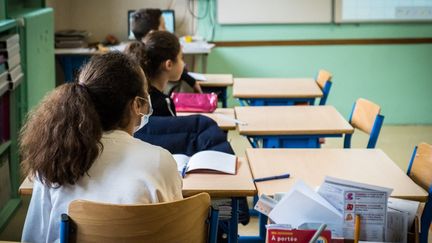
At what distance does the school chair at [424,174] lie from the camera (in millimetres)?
2250

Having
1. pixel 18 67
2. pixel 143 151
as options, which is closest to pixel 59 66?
pixel 18 67

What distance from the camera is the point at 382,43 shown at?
6.30 metres

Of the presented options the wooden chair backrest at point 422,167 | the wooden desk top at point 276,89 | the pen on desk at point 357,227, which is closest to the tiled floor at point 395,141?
the wooden desk top at point 276,89

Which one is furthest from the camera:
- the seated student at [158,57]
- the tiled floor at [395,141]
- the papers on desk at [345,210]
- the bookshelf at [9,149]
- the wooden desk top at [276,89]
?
the tiled floor at [395,141]

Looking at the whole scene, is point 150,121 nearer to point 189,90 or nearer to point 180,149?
point 180,149

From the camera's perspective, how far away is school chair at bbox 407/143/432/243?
225cm

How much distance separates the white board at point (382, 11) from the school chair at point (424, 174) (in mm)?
3843

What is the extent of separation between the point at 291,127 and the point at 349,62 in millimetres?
3304

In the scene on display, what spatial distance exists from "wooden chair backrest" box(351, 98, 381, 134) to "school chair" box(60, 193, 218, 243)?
74.2 inches

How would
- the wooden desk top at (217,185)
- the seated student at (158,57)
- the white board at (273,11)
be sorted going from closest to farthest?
the wooden desk top at (217,185) → the seated student at (158,57) → the white board at (273,11)

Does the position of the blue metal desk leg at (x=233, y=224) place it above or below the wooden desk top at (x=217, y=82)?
below

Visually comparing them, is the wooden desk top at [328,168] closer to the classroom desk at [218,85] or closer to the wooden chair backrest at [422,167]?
the wooden chair backrest at [422,167]

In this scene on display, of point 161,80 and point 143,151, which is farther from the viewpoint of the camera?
point 161,80

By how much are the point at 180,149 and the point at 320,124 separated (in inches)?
39.0
